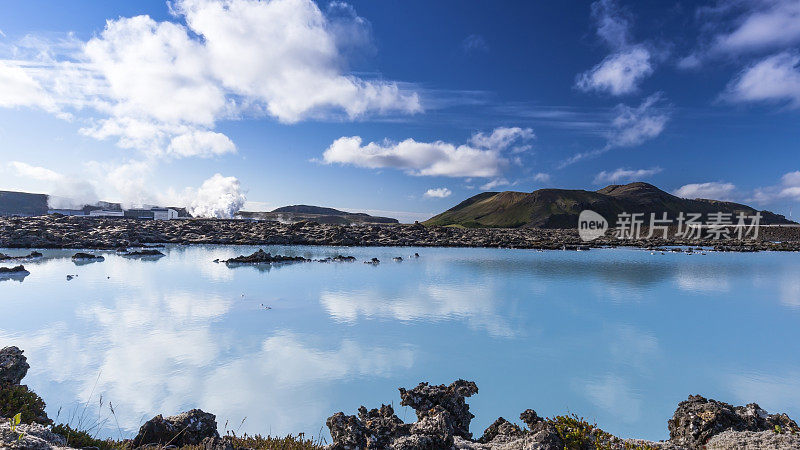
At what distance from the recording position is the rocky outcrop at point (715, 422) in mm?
7789

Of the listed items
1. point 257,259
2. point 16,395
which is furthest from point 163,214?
point 16,395

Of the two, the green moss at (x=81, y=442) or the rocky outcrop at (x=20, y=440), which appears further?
the green moss at (x=81, y=442)

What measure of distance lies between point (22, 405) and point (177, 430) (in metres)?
3.48

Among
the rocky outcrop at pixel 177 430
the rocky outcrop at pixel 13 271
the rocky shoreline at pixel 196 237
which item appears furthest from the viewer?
the rocky shoreline at pixel 196 237

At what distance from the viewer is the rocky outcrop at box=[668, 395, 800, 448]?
7.79m

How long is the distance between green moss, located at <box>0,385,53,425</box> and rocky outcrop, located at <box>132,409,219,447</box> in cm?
227

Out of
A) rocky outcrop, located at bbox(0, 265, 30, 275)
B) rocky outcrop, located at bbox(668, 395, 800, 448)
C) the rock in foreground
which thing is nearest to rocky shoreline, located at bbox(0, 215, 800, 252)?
rocky outcrop, located at bbox(0, 265, 30, 275)

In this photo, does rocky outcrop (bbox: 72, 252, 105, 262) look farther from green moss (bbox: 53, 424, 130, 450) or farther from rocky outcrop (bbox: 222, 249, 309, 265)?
green moss (bbox: 53, 424, 130, 450)

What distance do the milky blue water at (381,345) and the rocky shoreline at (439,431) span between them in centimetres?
246

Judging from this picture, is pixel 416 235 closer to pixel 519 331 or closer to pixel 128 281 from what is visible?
pixel 128 281

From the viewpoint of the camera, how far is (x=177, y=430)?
25.8 ft

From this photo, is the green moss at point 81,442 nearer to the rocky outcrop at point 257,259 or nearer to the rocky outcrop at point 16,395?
the rocky outcrop at point 16,395

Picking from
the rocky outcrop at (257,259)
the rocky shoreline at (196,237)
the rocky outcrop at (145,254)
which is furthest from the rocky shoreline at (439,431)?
the rocky shoreline at (196,237)

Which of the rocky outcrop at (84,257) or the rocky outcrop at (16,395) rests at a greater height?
the rocky outcrop at (16,395)
